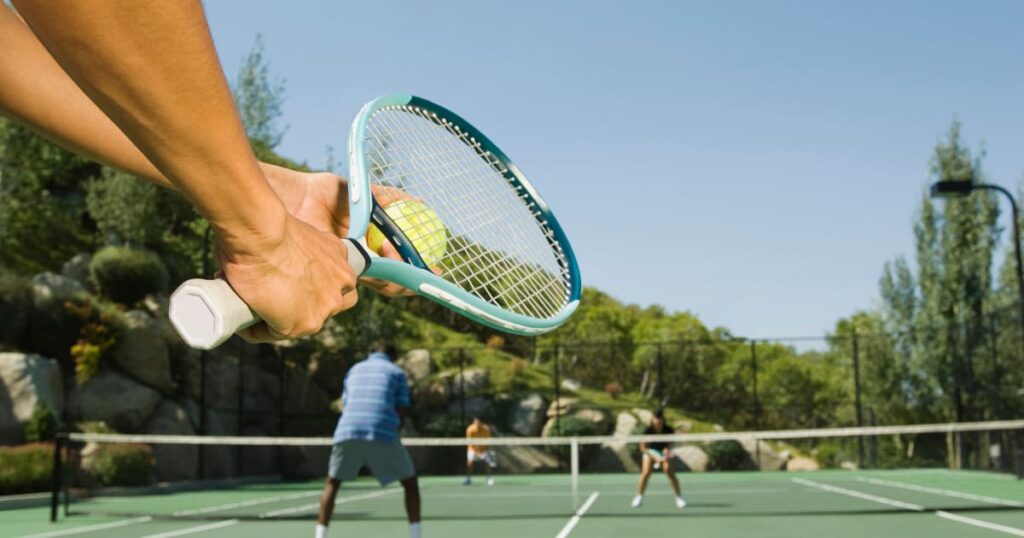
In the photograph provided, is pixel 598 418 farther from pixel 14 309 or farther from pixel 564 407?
pixel 14 309

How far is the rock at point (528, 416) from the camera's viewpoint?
2772 cm

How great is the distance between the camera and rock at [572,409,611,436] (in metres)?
27.6

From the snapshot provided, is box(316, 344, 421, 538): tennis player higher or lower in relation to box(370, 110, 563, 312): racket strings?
lower

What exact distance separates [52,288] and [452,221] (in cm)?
1954

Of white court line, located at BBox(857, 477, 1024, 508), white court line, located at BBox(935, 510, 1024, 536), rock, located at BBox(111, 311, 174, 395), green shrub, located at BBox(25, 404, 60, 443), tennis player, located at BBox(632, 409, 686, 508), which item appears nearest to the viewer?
white court line, located at BBox(935, 510, 1024, 536)

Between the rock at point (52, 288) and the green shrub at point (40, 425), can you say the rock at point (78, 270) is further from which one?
the green shrub at point (40, 425)

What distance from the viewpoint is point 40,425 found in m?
16.0

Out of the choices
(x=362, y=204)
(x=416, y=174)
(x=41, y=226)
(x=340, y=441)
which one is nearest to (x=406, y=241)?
(x=362, y=204)

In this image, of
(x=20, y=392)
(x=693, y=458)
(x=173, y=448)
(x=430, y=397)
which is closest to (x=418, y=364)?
(x=430, y=397)

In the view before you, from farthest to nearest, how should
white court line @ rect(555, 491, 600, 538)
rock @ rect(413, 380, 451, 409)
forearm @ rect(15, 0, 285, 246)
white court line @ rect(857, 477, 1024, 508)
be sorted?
rock @ rect(413, 380, 451, 409), white court line @ rect(857, 477, 1024, 508), white court line @ rect(555, 491, 600, 538), forearm @ rect(15, 0, 285, 246)

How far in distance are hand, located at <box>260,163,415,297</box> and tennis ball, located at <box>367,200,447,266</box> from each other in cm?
4

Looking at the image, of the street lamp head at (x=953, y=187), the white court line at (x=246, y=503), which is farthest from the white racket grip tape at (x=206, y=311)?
the street lamp head at (x=953, y=187)

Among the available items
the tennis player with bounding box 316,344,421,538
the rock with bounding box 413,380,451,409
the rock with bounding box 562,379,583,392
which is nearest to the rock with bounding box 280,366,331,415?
the rock with bounding box 413,380,451,409

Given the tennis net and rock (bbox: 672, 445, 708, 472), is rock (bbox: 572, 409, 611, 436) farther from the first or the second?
rock (bbox: 672, 445, 708, 472)
